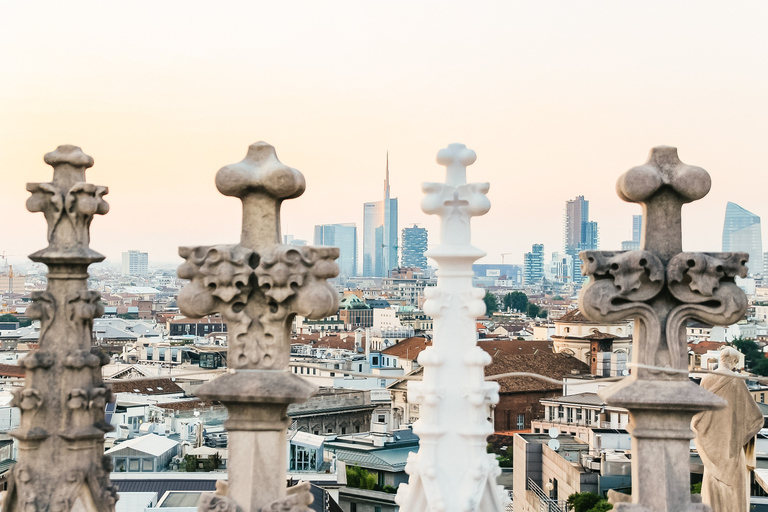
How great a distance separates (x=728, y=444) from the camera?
5.20 meters

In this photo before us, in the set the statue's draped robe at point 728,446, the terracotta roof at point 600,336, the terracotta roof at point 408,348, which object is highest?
the statue's draped robe at point 728,446

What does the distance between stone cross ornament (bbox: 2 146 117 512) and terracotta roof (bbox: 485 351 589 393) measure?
6316cm

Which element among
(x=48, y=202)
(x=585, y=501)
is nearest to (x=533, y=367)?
(x=585, y=501)

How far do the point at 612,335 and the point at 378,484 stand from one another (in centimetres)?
5066

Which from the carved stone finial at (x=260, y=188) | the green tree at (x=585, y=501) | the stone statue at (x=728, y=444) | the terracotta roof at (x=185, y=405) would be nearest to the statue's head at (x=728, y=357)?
the stone statue at (x=728, y=444)

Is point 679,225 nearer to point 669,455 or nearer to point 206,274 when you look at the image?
point 669,455

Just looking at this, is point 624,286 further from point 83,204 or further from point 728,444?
point 83,204

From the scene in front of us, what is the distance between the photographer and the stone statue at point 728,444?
5109 mm

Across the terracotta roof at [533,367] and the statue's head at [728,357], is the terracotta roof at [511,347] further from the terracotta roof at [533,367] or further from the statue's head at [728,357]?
the statue's head at [728,357]

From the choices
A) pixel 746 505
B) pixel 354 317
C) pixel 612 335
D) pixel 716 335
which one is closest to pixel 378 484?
pixel 746 505

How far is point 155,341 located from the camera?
103875mm

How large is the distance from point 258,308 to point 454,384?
89 centimetres

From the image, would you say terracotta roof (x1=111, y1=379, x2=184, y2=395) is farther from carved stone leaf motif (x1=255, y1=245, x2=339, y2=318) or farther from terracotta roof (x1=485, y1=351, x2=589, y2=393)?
carved stone leaf motif (x1=255, y1=245, x2=339, y2=318)

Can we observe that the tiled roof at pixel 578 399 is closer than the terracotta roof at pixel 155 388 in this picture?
Yes
